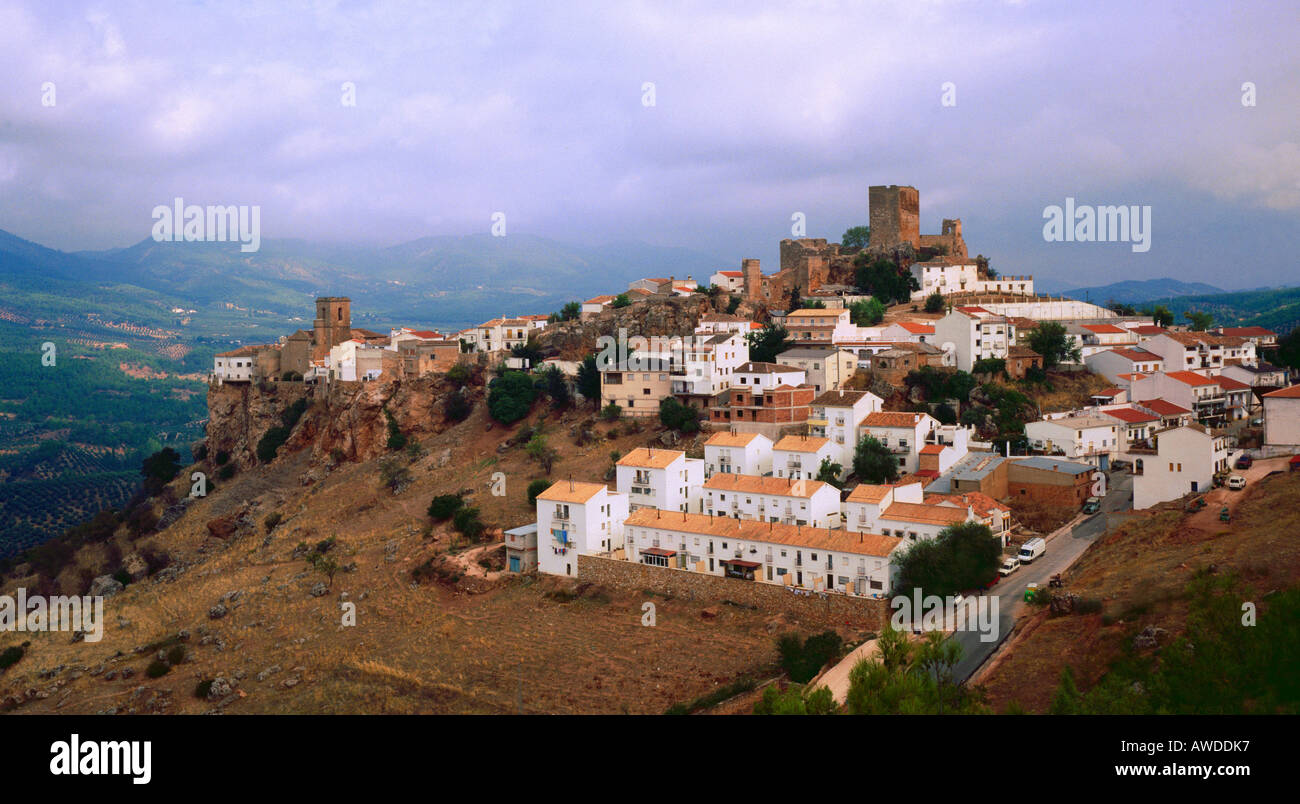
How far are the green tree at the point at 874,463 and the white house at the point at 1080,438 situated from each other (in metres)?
5.16

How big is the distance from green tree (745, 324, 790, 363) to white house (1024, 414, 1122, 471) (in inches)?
505

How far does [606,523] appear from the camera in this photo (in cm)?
3139

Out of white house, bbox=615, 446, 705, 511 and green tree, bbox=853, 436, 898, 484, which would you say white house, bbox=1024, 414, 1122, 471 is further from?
white house, bbox=615, 446, 705, 511

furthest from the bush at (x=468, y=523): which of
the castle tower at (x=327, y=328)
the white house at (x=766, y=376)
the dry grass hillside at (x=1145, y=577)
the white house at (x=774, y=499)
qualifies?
the castle tower at (x=327, y=328)

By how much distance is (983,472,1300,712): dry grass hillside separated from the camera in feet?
65.6

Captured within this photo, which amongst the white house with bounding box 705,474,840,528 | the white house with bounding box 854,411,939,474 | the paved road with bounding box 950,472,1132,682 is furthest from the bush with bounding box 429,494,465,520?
the paved road with bounding box 950,472,1132,682

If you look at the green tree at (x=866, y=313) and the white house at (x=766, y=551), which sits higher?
the green tree at (x=866, y=313)

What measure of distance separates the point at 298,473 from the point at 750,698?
113 feet

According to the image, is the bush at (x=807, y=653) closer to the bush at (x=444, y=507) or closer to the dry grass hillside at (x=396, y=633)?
the dry grass hillside at (x=396, y=633)

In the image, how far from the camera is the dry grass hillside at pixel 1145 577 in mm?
20000

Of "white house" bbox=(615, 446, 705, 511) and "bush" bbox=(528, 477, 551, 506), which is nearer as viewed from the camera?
"white house" bbox=(615, 446, 705, 511)

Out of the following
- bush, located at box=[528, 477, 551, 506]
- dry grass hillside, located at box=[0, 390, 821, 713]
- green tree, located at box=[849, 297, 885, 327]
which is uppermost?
green tree, located at box=[849, 297, 885, 327]
